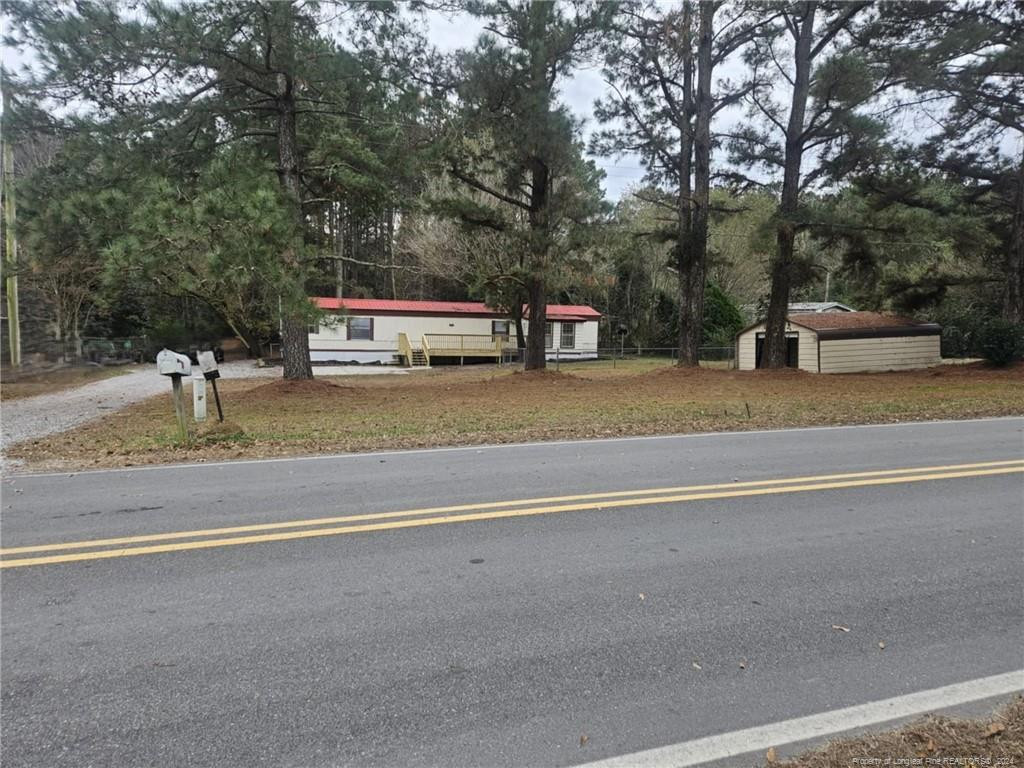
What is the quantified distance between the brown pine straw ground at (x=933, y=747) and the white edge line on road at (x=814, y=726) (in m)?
0.10

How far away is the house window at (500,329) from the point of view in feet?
110

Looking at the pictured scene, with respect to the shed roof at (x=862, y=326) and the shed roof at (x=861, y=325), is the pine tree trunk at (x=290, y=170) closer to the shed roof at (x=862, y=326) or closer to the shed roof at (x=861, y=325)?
the shed roof at (x=861, y=325)

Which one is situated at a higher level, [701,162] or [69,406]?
[701,162]

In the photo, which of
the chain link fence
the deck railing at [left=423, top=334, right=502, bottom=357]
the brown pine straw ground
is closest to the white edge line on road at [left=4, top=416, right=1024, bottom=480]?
the brown pine straw ground

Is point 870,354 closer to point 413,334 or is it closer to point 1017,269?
point 1017,269

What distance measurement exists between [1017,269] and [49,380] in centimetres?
3337

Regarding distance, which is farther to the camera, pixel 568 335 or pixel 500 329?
pixel 568 335

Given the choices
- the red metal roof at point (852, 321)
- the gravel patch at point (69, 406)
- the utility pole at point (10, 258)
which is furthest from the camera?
the red metal roof at point (852, 321)

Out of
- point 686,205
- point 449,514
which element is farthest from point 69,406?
point 686,205

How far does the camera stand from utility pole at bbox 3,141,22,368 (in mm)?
12695

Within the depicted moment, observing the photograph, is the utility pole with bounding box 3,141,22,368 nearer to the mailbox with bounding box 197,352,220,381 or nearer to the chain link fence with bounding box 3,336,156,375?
the chain link fence with bounding box 3,336,156,375

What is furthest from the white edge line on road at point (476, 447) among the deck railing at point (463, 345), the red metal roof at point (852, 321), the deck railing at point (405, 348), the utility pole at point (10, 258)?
the deck railing at point (463, 345)

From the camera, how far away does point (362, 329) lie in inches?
1245

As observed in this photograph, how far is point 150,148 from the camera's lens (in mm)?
12484
